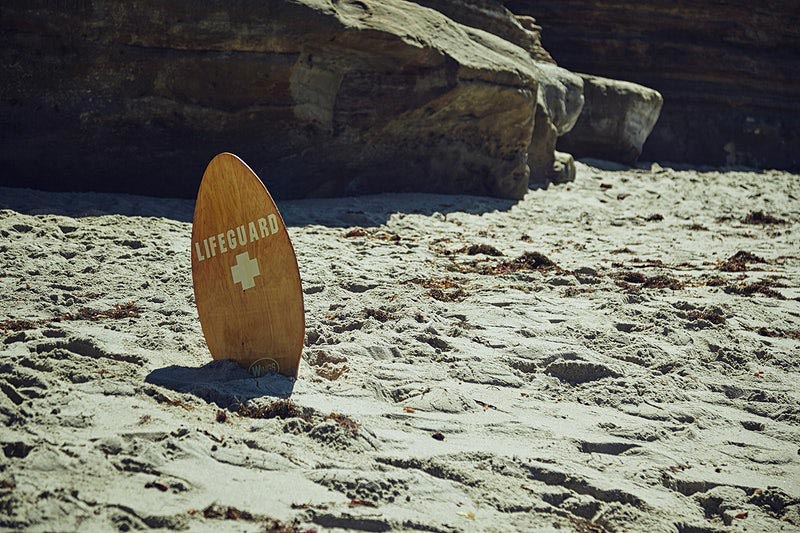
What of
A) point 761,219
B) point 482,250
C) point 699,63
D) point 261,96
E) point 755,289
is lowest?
point 482,250

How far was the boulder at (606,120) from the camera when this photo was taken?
10.9 meters

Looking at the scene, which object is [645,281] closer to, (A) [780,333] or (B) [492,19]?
(A) [780,333]

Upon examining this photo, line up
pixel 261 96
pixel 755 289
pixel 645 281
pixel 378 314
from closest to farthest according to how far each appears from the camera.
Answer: pixel 378 314 < pixel 755 289 < pixel 645 281 < pixel 261 96

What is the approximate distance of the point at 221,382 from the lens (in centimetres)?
341

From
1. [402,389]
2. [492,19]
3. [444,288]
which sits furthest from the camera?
[492,19]

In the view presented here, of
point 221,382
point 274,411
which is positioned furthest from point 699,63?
point 274,411

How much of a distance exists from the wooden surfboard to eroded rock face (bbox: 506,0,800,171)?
10.0m

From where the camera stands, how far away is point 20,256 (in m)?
4.89

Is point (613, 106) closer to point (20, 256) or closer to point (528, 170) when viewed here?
point (528, 170)

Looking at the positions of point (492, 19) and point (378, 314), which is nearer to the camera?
point (378, 314)

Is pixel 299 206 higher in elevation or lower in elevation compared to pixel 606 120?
lower

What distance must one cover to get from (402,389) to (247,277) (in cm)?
81

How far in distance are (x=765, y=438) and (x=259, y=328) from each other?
2124mm

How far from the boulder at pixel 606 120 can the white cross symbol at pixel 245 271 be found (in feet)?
26.6
